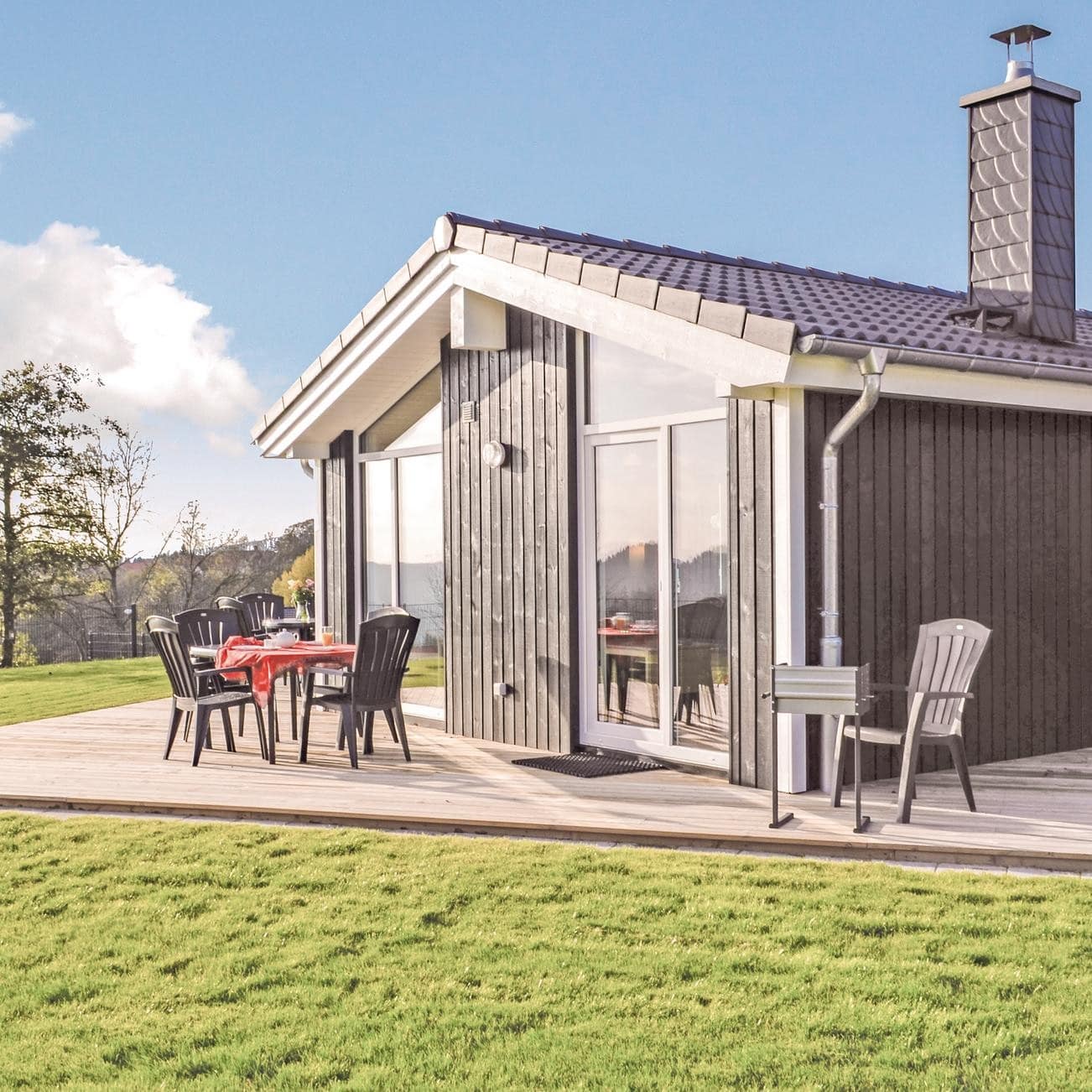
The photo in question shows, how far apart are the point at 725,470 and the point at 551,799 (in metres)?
2.16

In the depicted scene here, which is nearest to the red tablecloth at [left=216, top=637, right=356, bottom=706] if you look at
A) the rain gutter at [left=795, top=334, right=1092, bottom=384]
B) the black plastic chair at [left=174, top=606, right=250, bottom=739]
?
the black plastic chair at [left=174, top=606, right=250, bottom=739]

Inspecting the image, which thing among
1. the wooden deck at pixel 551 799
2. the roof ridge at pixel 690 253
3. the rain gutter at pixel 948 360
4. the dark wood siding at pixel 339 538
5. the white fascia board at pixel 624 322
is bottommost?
the wooden deck at pixel 551 799

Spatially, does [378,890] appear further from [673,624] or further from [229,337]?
[229,337]

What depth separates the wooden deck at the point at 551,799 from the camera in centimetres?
554

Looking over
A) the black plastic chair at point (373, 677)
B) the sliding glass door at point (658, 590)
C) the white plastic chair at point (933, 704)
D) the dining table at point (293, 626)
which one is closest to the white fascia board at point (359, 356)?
the dining table at point (293, 626)

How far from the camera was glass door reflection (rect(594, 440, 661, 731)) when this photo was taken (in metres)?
7.69

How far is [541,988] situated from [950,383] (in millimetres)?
4497

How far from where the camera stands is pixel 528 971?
3902 mm

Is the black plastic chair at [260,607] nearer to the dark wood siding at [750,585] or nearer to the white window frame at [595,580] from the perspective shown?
the white window frame at [595,580]

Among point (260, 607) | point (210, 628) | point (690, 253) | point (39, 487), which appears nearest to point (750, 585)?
point (690, 253)

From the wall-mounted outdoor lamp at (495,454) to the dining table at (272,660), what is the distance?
1.66m

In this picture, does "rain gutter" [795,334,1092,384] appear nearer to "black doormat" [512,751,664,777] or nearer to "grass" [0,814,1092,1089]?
"grass" [0,814,1092,1089]

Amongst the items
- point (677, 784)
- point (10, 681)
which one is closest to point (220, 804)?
point (677, 784)

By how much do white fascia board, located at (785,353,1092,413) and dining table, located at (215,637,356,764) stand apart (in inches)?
150
